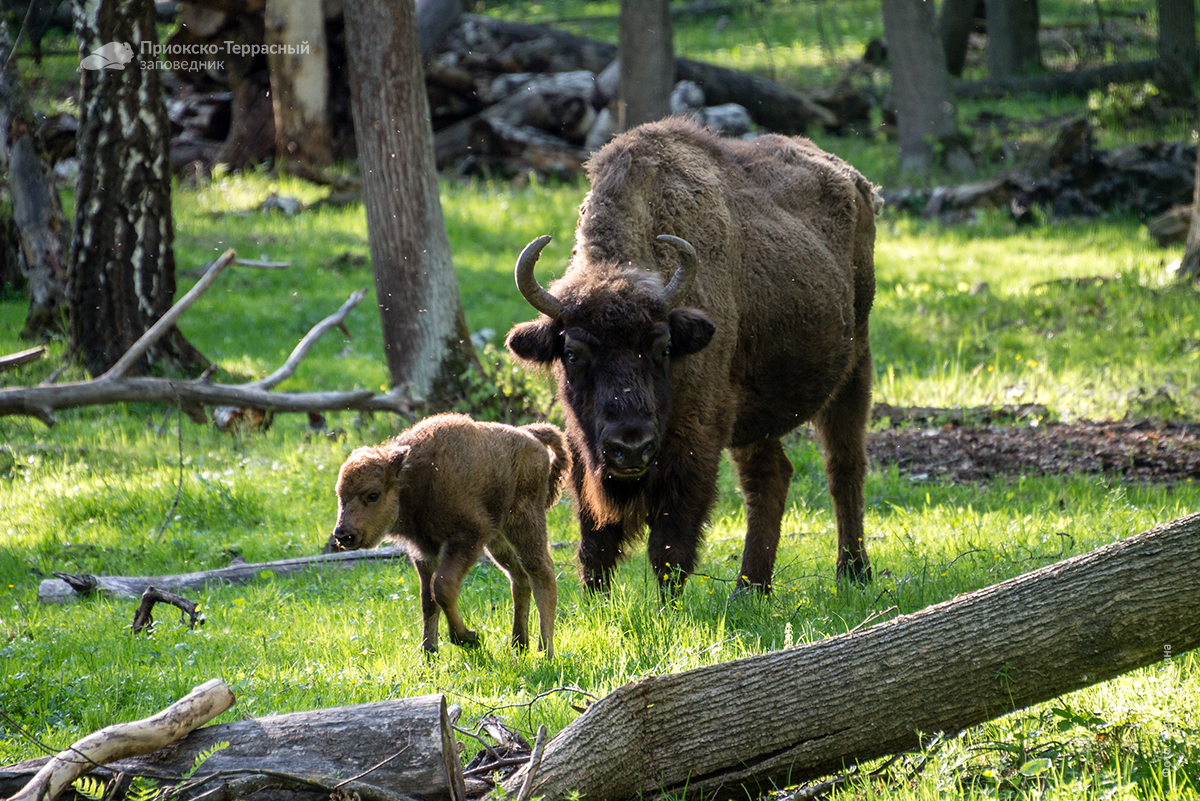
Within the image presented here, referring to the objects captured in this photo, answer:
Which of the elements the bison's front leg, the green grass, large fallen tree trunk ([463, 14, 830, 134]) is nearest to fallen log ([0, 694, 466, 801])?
the green grass

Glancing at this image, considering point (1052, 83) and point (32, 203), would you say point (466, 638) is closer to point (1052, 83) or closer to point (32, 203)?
point (32, 203)

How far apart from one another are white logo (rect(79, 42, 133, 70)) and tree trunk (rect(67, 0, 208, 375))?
0.05 meters

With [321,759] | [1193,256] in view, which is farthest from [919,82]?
[321,759]

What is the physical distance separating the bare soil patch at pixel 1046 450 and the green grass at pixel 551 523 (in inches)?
16.9

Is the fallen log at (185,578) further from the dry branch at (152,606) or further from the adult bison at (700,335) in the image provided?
the adult bison at (700,335)

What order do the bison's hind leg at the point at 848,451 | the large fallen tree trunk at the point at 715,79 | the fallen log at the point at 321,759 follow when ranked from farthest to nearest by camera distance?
the large fallen tree trunk at the point at 715,79 < the bison's hind leg at the point at 848,451 < the fallen log at the point at 321,759

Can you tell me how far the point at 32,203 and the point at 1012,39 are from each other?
2387 centimetres

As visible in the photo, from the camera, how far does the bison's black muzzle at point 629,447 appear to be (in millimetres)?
5254

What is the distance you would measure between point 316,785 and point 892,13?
20.8 meters

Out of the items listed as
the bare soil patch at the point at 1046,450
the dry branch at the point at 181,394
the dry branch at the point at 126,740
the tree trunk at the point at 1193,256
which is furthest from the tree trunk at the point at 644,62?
the dry branch at the point at 126,740

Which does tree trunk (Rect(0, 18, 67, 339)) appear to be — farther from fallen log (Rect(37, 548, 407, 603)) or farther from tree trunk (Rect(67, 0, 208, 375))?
fallen log (Rect(37, 548, 407, 603))

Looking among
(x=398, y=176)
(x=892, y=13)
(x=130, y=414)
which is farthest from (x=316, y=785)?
(x=892, y=13)

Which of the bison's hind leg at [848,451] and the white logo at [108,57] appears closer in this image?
the bison's hind leg at [848,451]

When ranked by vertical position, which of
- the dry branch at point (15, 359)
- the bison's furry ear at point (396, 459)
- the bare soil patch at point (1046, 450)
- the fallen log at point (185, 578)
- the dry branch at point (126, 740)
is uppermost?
the dry branch at point (15, 359)
